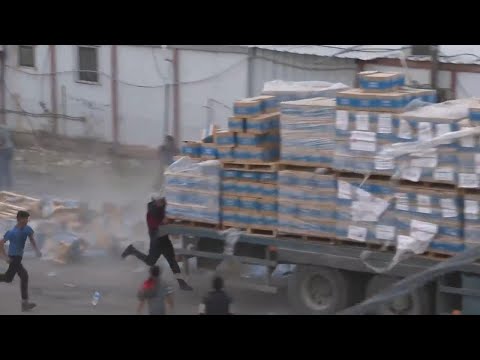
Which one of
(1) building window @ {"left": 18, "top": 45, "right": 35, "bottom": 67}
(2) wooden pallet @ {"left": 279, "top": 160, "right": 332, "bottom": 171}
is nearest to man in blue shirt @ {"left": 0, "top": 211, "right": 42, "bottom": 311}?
(2) wooden pallet @ {"left": 279, "top": 160, "right": 332, "bottom": 171}

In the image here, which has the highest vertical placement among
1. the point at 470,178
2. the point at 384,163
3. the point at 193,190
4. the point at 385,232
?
the point at 384,163

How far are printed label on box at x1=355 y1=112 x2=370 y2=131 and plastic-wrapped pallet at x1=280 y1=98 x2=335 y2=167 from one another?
0.38 metres

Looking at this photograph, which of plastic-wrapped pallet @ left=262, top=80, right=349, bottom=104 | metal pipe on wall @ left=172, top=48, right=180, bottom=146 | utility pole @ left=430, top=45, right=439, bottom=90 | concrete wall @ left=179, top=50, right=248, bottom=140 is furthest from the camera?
metal pipe on wall @ left=172, top=48, right=180, bottom=146

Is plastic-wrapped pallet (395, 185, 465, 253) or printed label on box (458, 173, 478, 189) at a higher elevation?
printed label on box (458, 173, 478, 189)

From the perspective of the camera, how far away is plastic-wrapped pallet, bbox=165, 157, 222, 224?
1343cm

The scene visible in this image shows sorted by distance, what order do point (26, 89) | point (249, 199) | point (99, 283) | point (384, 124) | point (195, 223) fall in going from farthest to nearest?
point (26, 89), point (99, 283), point (195, 223), point (249, 199), point (384, 124)

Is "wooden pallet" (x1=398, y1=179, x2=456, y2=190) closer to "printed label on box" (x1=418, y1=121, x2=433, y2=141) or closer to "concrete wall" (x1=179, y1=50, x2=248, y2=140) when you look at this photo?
"printed label on box" (x1=418, y1=121, x2=433, y2=141)

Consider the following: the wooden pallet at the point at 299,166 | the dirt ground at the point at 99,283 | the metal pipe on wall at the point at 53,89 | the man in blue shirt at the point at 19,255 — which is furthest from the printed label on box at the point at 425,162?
the metal pipe on wall at the point at 53,89

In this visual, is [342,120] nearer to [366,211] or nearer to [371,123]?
[371,123]

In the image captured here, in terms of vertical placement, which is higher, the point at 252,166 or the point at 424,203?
the point at 252,166

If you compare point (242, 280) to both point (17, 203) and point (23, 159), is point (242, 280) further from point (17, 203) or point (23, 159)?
point (23, 159)

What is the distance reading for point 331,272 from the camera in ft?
41.9

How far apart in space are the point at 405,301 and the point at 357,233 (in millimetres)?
1046

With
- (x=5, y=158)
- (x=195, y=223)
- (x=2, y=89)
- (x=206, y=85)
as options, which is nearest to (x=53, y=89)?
(x=2, y=89)
